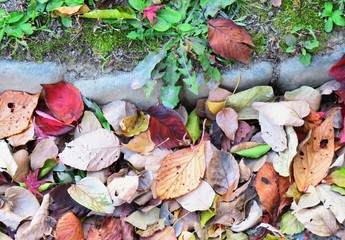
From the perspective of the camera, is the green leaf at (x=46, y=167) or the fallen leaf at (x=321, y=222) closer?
the fallen leaf at (x=321, y=222)

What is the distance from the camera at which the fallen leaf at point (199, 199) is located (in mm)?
1753

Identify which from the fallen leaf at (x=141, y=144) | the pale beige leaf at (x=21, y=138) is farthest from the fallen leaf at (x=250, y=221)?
the pale beige leaf at (x=21, y=138)

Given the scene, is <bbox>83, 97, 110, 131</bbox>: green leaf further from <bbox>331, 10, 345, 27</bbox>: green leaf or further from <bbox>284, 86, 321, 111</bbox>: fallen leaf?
<bbox>331, 10, 345, 27</bbox>: green leaf

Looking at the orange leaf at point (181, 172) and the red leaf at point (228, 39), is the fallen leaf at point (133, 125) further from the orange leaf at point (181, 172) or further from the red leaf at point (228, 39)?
the red leaf at point (228, 39)

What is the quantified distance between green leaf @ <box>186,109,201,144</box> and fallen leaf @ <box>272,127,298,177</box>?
0.25m

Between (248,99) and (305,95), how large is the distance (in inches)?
7.0

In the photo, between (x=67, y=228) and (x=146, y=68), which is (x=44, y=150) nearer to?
(x=67, y=228)

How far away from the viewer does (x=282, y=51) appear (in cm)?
186

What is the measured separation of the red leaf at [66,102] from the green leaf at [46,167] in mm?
133

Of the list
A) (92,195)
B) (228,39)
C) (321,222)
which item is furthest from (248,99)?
(92,195)

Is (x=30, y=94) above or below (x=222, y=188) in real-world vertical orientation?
above

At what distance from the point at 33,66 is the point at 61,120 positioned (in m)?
0.19

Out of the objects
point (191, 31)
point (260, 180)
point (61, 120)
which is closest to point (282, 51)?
point (191, 31)

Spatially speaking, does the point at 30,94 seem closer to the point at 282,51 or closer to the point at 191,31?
the point at 191,31
